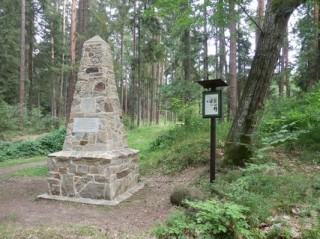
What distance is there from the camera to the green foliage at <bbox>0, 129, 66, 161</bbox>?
11.6 m

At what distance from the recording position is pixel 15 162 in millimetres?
10195

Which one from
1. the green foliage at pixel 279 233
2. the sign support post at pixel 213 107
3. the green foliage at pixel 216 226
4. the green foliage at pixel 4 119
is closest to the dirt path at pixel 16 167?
the green foliage at pixel 4 119

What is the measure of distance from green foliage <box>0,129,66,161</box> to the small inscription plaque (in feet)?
21.9

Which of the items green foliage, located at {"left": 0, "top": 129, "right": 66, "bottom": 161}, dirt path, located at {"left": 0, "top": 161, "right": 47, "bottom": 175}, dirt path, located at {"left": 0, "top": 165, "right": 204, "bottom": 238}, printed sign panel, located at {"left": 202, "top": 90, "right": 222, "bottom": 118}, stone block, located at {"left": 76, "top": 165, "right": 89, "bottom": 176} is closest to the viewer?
dirt path, located at {"left": 0, "top": 165, "right": 204, "bottom": 238}

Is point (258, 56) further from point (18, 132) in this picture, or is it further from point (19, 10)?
point (19, 10)

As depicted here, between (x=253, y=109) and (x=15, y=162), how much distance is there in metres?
8.59

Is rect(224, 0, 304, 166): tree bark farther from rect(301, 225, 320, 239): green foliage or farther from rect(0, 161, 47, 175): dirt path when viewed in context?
rect(0, 161, 47, 175): dirt path

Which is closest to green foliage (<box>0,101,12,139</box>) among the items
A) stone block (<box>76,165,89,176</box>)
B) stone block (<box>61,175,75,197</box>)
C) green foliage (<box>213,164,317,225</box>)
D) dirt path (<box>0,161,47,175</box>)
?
dirt path (<box>0,161,47,175</box>)

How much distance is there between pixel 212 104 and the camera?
5129 millimetres

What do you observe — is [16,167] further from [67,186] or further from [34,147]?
[67,186]

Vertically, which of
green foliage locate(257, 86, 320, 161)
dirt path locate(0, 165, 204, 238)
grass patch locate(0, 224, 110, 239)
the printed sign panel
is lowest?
dirt path locate(0, 165, 204, 238)

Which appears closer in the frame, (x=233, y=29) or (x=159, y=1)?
(x=159, y=1)

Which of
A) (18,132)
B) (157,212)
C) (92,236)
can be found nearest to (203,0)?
(157,212)

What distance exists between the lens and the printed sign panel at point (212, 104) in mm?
5062
